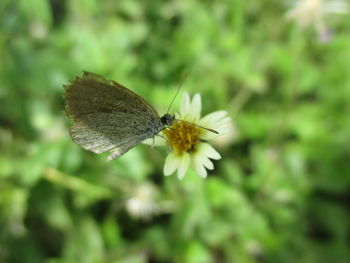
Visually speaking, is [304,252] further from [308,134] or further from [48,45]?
[48,45]

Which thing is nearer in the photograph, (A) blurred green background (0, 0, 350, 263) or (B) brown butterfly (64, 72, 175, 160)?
(B) brown butterfly (64, 72, 175, 160)

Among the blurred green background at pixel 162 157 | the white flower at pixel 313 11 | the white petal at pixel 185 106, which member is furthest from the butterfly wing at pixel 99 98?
the white flower at pixel 313 11

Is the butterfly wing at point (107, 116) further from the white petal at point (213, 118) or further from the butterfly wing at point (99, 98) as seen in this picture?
the white petal at point (213, 118)

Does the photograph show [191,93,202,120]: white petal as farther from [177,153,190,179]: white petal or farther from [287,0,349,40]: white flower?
[287,0,349,40]: white flower

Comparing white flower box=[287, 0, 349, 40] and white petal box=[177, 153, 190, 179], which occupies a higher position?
white flower box=[287, 0, 349, 40]

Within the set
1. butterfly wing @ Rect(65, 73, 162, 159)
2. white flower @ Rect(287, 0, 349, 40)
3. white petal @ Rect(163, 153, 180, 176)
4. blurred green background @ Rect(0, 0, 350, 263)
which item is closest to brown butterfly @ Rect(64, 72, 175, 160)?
butterfly wing @ Rect(65, 73, 162, 159)

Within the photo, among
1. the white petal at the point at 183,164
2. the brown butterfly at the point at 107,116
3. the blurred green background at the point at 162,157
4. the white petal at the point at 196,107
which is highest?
the blurred green background at the point at 162,157
